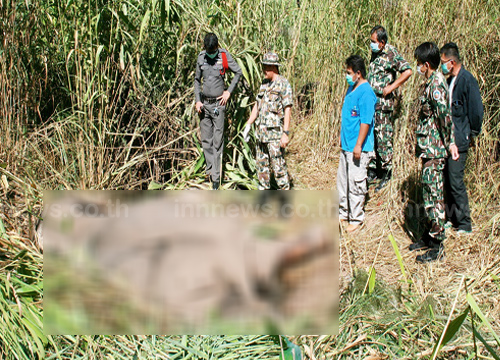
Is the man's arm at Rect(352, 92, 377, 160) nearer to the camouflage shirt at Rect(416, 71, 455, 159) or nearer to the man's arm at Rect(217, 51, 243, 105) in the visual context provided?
the camouflage shirt at Rect(416, 71, 455, 159)

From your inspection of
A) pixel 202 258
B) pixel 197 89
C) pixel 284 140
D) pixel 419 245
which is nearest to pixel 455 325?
pixel 202 258

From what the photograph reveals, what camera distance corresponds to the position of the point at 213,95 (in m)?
4.15

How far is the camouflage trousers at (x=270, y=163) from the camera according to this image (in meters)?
4.00

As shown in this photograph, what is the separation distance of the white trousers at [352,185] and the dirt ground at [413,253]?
152 mm

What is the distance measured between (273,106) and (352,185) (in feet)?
3.12

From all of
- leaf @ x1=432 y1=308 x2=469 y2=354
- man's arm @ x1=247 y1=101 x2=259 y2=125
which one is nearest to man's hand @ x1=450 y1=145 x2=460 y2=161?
man's arm @ x1=247 y1=101 x2=259 y2=125

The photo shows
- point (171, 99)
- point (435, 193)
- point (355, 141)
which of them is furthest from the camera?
point (171, 99)

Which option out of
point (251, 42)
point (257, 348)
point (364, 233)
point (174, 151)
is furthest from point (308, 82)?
point (257, 348)

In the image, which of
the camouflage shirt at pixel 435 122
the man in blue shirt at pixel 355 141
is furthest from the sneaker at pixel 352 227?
the camouflage shirt at pixel 435 122

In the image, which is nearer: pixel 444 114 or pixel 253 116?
pixel 444 114

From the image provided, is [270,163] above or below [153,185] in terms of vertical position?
above

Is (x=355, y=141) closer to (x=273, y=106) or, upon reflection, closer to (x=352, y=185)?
(x=352, y=185)

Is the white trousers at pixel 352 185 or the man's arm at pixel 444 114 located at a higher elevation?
the man's arm at pixel 444 114

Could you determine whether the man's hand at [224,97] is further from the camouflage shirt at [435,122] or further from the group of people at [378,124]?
the camouflage shirt at [435,122]
